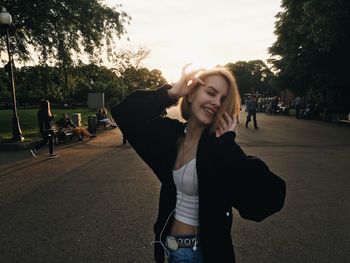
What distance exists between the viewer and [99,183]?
25.9 feet

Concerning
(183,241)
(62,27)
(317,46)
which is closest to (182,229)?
(183,241)

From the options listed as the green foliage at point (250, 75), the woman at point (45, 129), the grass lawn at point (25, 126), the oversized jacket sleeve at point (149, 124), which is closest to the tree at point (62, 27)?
the grass lawn at point (25, 126)

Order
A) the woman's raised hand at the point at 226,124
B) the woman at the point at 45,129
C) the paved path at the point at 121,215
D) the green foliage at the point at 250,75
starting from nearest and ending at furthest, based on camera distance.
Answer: the woman's raised hand at the point at 226,124 < the paved path at the point at 121,215 < the woman at the point at 45,129 < the green foliage at the point at 250,75

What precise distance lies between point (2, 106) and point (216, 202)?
72.5 meters

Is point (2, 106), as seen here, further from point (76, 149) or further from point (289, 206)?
point (289, 206)

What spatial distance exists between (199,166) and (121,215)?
151 inches

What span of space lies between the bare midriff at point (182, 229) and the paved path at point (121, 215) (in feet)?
6.70

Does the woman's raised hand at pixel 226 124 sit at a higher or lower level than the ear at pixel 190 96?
lower

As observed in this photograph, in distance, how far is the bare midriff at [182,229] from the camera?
86.5 inches

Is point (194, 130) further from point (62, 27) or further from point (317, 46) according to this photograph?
point (317, 46)

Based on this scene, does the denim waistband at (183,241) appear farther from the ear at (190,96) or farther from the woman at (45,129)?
the woman at (45,129)

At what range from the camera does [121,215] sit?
569cm

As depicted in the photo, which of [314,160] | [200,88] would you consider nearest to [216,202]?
[200,88]

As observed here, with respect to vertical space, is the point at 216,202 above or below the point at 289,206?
above
